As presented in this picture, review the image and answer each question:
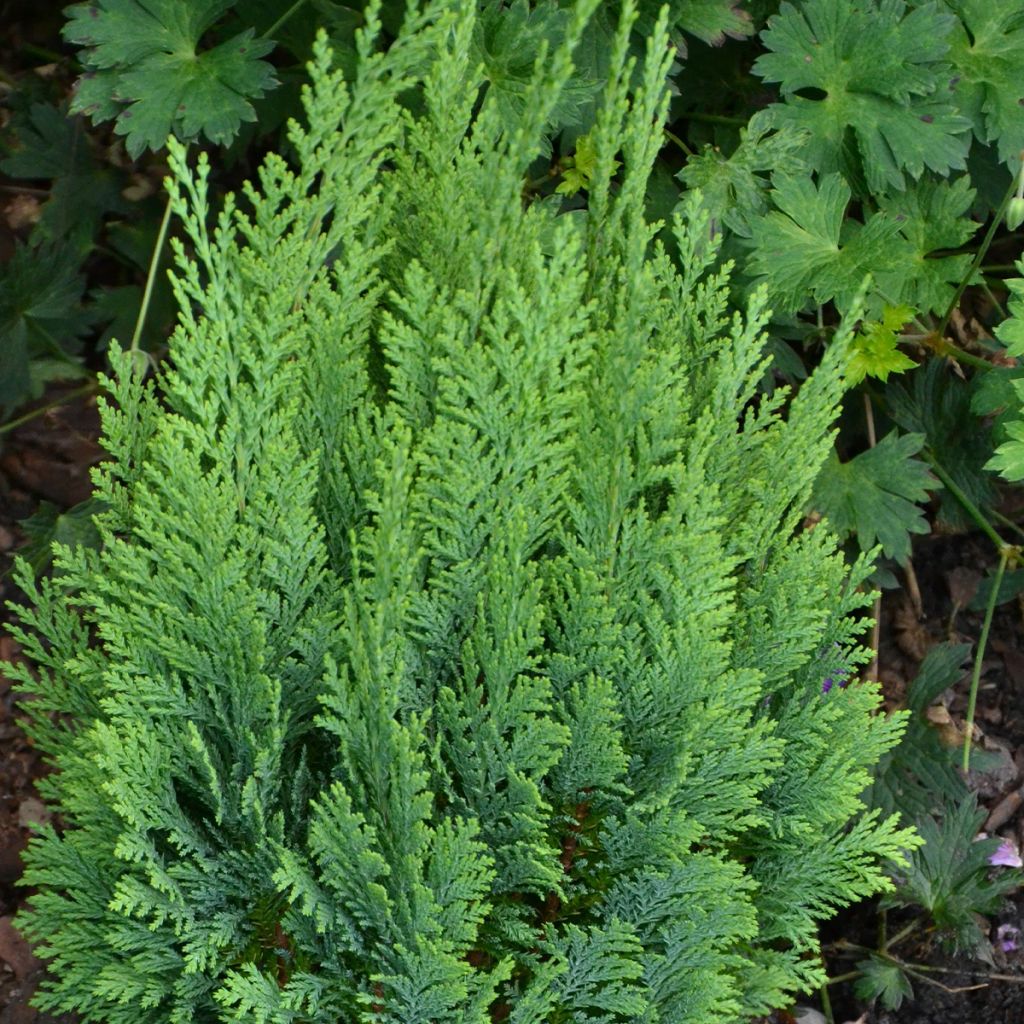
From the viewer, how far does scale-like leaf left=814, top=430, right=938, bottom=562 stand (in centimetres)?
284

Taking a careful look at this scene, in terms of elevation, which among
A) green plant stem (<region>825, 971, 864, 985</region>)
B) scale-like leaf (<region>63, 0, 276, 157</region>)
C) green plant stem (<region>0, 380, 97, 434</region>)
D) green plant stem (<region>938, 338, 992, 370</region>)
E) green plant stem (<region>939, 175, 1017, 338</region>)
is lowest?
green plant stem (<region>825, 971, 864, 985</region>)

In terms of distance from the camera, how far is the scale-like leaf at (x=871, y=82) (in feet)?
8.50

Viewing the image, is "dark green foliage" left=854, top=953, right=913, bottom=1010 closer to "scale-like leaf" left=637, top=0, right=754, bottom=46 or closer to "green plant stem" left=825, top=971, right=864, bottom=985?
"green plant stem" left=825, top=971, right=864, bottom=985

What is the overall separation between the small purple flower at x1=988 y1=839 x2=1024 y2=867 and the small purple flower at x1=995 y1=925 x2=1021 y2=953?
16cm

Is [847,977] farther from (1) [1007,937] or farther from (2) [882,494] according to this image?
(2) [882,494]

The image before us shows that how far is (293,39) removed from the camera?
10.1 ft

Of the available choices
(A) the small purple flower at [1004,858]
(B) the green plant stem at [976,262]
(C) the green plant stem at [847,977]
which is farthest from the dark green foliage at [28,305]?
(A) the small purple flower at [1004,858]

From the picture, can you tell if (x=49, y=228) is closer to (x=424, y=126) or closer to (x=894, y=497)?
(x=424, y=126)

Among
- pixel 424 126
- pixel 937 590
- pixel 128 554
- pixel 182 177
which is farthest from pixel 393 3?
pixel 937 590

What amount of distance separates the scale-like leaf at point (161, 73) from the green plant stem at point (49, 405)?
115cm

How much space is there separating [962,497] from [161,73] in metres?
2.02

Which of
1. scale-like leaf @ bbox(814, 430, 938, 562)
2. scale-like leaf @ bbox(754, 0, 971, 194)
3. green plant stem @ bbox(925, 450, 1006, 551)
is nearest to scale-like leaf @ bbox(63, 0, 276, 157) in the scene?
scale-like leaf @ bbox(754, 0, 971, 194)

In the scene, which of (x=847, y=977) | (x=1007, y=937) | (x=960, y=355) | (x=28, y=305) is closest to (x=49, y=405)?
(x=28, y=305)

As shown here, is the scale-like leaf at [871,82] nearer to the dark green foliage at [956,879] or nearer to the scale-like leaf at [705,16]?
the scale-like leaf at [705,16]
